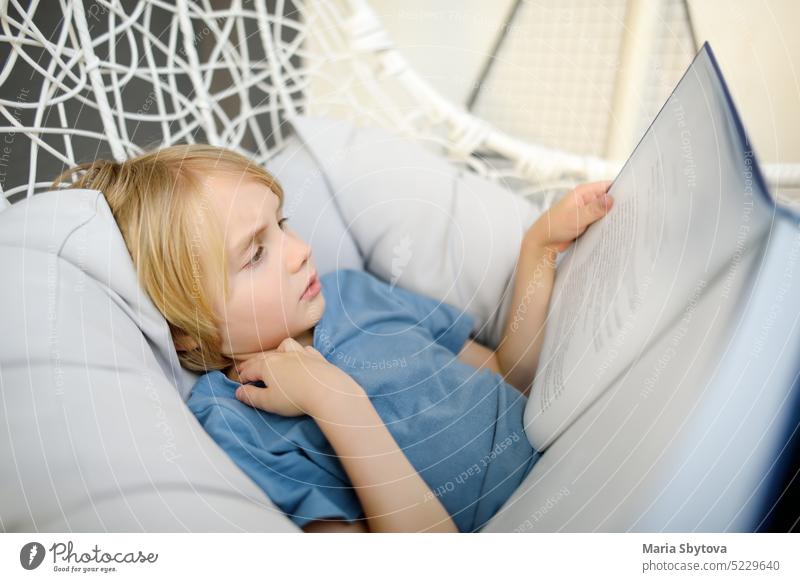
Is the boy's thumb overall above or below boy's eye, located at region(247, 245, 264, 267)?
below

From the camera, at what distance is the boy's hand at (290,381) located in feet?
1.31

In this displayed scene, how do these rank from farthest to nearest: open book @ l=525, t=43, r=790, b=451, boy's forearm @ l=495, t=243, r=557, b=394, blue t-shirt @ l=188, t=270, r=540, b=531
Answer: boy's forearm @ l=495, t=243, r=557, b=394 → blue t-shirt @ l=188, t=270, r=540, b=531 → open book @ l=525, t=43, r=790, b=451

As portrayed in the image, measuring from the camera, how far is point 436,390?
0.45 meters

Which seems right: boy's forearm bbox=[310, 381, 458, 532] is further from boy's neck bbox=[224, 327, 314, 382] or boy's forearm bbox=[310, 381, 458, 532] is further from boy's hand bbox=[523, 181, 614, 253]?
boy's hand bbox=[523, 181, 614, 253]

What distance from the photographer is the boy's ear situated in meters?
0.44

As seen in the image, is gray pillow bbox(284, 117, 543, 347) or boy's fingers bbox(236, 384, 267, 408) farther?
gray pillow bbox(284, 117, 543, 347)

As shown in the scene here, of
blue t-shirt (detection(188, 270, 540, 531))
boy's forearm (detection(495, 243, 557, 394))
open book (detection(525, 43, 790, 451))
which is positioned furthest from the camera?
boy's forearm (detection(495, 243, 557, 394))

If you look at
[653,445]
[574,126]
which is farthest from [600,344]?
[574,126]

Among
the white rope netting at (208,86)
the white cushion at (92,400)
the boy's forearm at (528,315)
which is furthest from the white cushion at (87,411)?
the boy's forearm at (528,315)

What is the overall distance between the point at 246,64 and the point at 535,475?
1.62ft

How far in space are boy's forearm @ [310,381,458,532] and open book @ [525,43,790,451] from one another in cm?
9

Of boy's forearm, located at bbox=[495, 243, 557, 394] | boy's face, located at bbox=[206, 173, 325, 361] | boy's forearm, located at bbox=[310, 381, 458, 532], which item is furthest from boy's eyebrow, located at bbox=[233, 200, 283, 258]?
boy's forearm, located at bbox=[495, 243, 557, 394]
